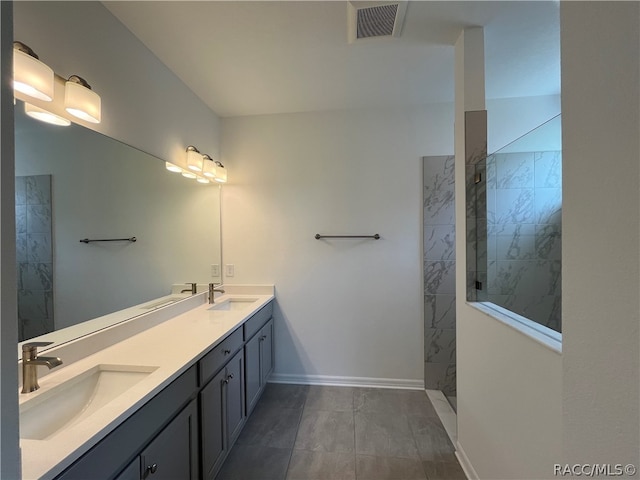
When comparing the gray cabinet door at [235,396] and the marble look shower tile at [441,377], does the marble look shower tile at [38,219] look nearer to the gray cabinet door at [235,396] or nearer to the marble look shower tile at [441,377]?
the gray cabinet door at [235,396]

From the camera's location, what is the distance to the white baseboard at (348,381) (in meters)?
2.43

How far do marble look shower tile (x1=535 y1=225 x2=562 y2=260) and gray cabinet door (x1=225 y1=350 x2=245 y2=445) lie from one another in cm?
179

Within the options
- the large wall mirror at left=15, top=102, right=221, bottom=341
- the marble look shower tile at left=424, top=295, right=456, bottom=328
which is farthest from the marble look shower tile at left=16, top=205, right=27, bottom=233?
the marble look shower tile at left=424, top=295, right=456, bottom=328

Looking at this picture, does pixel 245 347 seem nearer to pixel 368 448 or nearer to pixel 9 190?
pixel 368 448

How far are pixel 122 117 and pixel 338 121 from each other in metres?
1.68

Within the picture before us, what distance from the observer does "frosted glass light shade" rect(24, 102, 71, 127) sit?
1055 mm

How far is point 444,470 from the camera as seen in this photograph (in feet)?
5.18

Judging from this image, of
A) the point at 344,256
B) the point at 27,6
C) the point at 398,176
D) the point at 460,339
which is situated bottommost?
the point at 460,339

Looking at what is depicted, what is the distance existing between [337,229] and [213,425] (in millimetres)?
1701

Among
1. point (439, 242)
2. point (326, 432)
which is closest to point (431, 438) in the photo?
point (326, 432)

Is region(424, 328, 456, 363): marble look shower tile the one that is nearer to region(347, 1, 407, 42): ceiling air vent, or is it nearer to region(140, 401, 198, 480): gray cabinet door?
region(140, 401, 198, 480): gray cabinet door

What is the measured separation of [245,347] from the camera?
187 centimetres

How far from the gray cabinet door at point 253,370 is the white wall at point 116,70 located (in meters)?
1.51

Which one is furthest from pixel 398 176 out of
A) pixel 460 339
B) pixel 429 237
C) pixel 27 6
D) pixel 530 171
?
pixel 27 6
